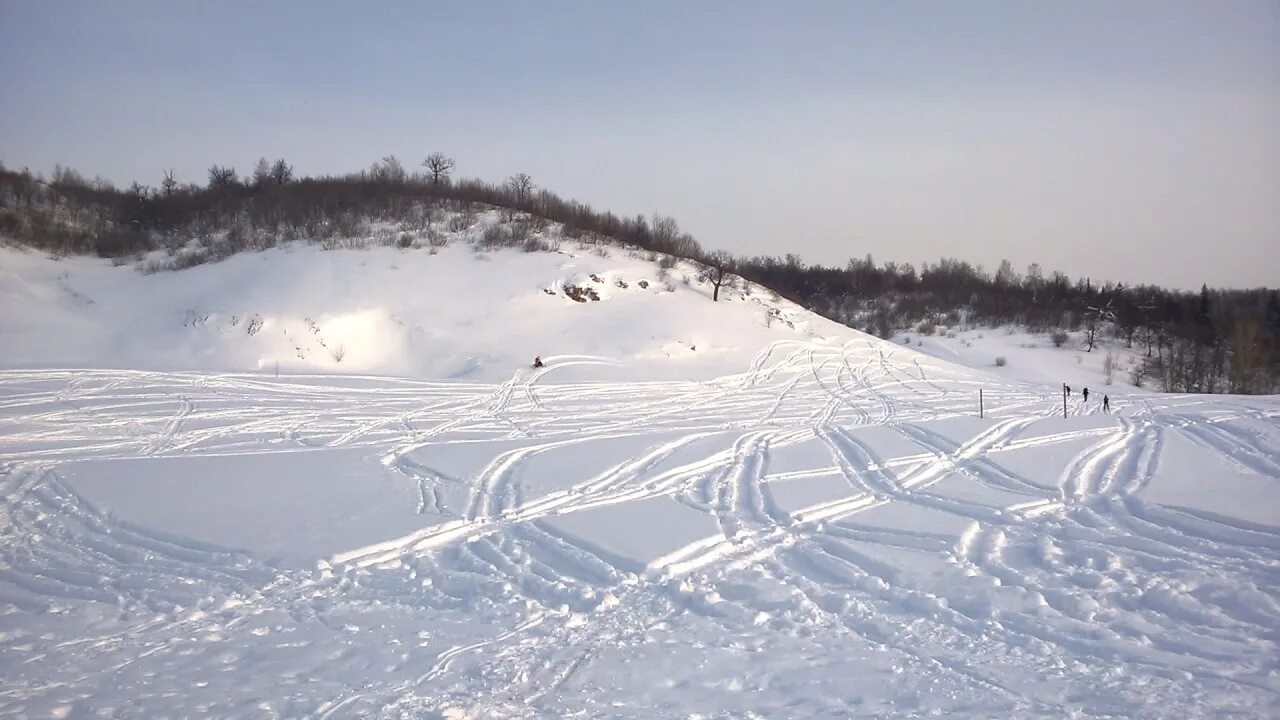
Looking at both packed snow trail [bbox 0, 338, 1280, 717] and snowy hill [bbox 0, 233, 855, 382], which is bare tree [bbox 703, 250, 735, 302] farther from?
packed snow trail [bbox 0, 338, 1280, 717]

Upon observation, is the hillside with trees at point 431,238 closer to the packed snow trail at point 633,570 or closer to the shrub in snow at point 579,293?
the shrub in snow at point 579,293

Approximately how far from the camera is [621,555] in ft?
24.4

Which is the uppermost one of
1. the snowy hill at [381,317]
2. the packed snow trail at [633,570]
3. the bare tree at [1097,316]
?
the bare tree at [1097,316]

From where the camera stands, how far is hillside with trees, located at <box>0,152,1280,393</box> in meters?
33.1

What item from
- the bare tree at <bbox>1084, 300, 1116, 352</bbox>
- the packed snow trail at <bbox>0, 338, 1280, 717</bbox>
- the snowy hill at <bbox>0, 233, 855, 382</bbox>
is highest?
the bare tree at <bbox>1084, 300, 1116, 352</bbox>

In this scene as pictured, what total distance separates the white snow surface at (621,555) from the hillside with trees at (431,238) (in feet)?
56.2

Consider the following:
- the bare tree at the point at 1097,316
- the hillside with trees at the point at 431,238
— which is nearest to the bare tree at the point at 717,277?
the hillside with trees at the point at 431,238

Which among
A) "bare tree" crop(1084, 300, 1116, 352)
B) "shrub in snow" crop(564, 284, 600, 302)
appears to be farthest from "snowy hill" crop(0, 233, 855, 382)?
"bare tree" crop(1084, 300, 1116, 352)

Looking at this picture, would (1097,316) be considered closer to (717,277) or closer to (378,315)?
(717,277)

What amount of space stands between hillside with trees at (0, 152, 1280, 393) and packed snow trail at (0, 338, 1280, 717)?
2135 centimetres

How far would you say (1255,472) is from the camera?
10430mm

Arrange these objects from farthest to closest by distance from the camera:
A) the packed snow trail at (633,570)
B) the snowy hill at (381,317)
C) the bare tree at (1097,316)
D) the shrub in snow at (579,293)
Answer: the bare tree at (1097,316), the shrub in snow at (579,293), the snowy hill at (381,317), the packed snow trail at (633,570)

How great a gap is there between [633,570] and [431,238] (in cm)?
2797

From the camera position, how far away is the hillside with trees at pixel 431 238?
33.1 meters
